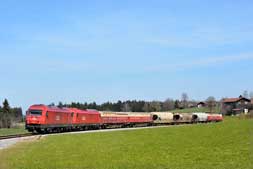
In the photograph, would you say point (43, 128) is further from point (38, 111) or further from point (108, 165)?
point (108, 165)

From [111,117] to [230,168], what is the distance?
65.9 meters

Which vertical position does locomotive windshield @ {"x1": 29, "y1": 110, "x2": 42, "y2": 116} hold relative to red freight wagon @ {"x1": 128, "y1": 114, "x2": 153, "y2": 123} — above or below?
above

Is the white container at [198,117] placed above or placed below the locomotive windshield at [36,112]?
below

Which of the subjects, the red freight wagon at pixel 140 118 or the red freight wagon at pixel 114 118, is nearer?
the red freight wagon at pixel 114 118

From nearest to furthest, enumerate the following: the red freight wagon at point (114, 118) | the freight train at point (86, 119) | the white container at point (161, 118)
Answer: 1. the freight train at point (86, 119)
2. the red freight wagon at point (114, 118)
3. the white container at point (161, 118)

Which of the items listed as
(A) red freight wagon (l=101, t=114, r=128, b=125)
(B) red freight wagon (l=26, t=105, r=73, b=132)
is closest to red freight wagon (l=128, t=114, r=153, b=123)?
(A) red freight wagon (l=101, t=114, r=128, b=125)

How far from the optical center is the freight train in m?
55.4

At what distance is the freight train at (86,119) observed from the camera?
55.4 m

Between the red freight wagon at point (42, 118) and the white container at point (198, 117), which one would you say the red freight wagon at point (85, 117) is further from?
the white container at point (198, 117)

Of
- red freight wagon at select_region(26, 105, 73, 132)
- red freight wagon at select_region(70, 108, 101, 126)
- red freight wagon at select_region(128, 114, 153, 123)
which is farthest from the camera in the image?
red freight wagon at select_region(128, 114, 153, 123)

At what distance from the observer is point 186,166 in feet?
59.9

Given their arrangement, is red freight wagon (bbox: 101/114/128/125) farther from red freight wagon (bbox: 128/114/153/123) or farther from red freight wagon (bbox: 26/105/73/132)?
red freight wagon (bbox: 26/105/73/132)

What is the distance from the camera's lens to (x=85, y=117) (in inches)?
2785

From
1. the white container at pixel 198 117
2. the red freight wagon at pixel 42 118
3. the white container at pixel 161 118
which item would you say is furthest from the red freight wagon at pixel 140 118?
the red freight wagon at pixel 42 118
